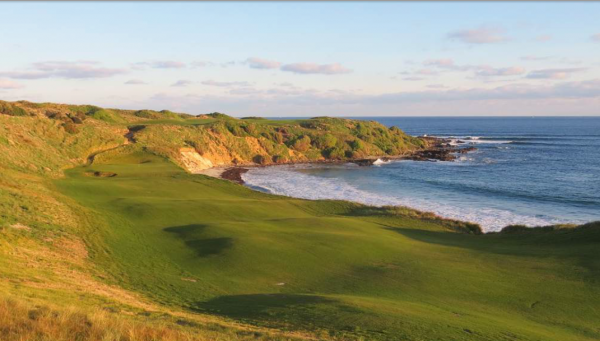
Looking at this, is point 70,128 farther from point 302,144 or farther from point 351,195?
point 302,144

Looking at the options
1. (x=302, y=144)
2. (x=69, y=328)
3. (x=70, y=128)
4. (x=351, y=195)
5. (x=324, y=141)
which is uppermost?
(x=70, y=128)

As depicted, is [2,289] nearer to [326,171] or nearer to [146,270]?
[146,270]

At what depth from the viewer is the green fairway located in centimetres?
1719

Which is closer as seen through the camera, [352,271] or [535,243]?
[352,271]

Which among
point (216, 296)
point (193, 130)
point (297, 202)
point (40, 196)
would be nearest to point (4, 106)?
point (193, 130)

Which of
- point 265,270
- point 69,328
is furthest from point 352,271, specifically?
point 69,328

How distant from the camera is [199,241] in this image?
29312 millimetres

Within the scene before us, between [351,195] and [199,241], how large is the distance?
36.5 metres

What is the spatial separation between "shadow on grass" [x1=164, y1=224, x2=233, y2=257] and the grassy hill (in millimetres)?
149

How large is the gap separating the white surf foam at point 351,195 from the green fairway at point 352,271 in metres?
10.9

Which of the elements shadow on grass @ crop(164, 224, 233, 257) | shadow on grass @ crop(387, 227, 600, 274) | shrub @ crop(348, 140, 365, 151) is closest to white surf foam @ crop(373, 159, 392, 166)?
shrub @ crop(348, 140, 365, 151)

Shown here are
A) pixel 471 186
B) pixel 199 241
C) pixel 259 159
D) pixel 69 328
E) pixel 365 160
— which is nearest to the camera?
pixel 69 328

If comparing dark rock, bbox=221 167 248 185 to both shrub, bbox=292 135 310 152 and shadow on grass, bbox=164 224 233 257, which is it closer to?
shrub, bbox=292 135 310 152

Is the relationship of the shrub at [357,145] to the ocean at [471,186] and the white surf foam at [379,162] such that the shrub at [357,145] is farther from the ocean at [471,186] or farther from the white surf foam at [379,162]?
the ocean at [471,186]
